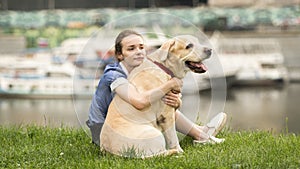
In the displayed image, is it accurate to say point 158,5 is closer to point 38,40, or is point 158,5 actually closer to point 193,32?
point 38,40

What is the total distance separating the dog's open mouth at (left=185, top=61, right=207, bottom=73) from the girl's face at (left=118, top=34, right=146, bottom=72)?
0.28 m

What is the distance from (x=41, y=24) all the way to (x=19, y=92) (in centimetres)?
1249

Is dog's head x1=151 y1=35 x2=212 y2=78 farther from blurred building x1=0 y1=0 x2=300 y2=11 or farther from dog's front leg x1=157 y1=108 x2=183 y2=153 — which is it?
blurred building x1=0 y1=0 x2=300 y2=11

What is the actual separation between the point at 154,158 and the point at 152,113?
271 mm

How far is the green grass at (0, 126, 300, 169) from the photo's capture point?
3.79 m

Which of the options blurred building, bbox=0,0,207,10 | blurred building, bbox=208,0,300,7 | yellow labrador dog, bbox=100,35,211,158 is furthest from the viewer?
blurred building, bbox=0,0,207,10

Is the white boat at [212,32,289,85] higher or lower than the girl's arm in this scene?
lower

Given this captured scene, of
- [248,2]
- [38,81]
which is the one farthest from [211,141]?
[248,2]

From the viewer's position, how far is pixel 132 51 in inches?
163

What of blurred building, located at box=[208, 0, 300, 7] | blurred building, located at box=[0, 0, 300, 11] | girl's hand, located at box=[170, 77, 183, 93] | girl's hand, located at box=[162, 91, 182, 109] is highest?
girl's hand, located at box=[170, 77, 183, 93]

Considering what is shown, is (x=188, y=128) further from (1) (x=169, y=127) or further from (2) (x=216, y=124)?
(1) (x=169, y=127)

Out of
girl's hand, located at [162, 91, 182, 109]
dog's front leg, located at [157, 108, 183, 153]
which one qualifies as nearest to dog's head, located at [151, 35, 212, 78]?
girl's hand, located at [162, 91, 182, 109]

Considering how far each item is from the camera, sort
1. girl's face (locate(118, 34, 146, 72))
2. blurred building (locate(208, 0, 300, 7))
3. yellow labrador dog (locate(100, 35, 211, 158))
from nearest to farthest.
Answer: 1. yellow labrador dog (locate(100, 35, 211, 158))
2. girl's face (locate(118, 34, 146, 72))
3. blurred building (locate(208, 0, 300, 7))

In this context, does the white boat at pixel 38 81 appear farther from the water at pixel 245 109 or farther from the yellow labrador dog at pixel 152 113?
the yellow labrador dog at pixel 152 113
